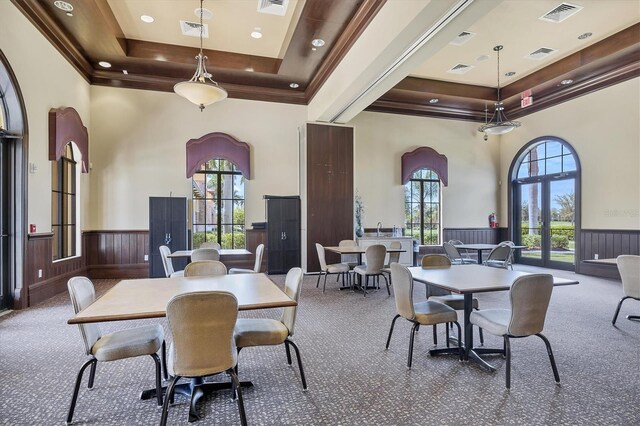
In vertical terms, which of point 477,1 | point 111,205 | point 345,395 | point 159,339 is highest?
point 477,1

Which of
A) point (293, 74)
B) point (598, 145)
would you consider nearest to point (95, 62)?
point (293, 74)

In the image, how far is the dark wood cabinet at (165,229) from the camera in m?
7.43

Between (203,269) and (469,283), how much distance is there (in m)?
2.55

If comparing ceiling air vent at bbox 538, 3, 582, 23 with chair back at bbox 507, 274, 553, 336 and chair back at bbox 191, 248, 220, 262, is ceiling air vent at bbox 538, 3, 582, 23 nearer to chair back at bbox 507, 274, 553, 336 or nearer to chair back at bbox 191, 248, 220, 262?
chair back at bbox 507, 274, 553, 336

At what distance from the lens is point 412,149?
9812mm

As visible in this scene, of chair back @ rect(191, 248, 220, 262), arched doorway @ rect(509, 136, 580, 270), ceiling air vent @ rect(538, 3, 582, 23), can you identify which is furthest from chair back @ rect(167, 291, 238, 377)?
arched doorway @ rect(509, 136, 580, 270)

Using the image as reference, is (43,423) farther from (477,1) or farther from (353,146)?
(353,146)

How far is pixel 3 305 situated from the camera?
4934mm

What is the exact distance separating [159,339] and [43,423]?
825mm

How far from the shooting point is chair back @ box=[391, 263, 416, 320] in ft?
10.1

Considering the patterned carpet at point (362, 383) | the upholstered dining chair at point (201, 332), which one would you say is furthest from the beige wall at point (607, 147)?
the upholstered dining chair at point (201, 332)

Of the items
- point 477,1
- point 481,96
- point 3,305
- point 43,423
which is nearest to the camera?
point 43,423

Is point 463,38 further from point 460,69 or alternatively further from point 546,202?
point 546,202

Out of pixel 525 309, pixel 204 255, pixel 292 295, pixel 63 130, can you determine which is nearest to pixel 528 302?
pixel 525 309
